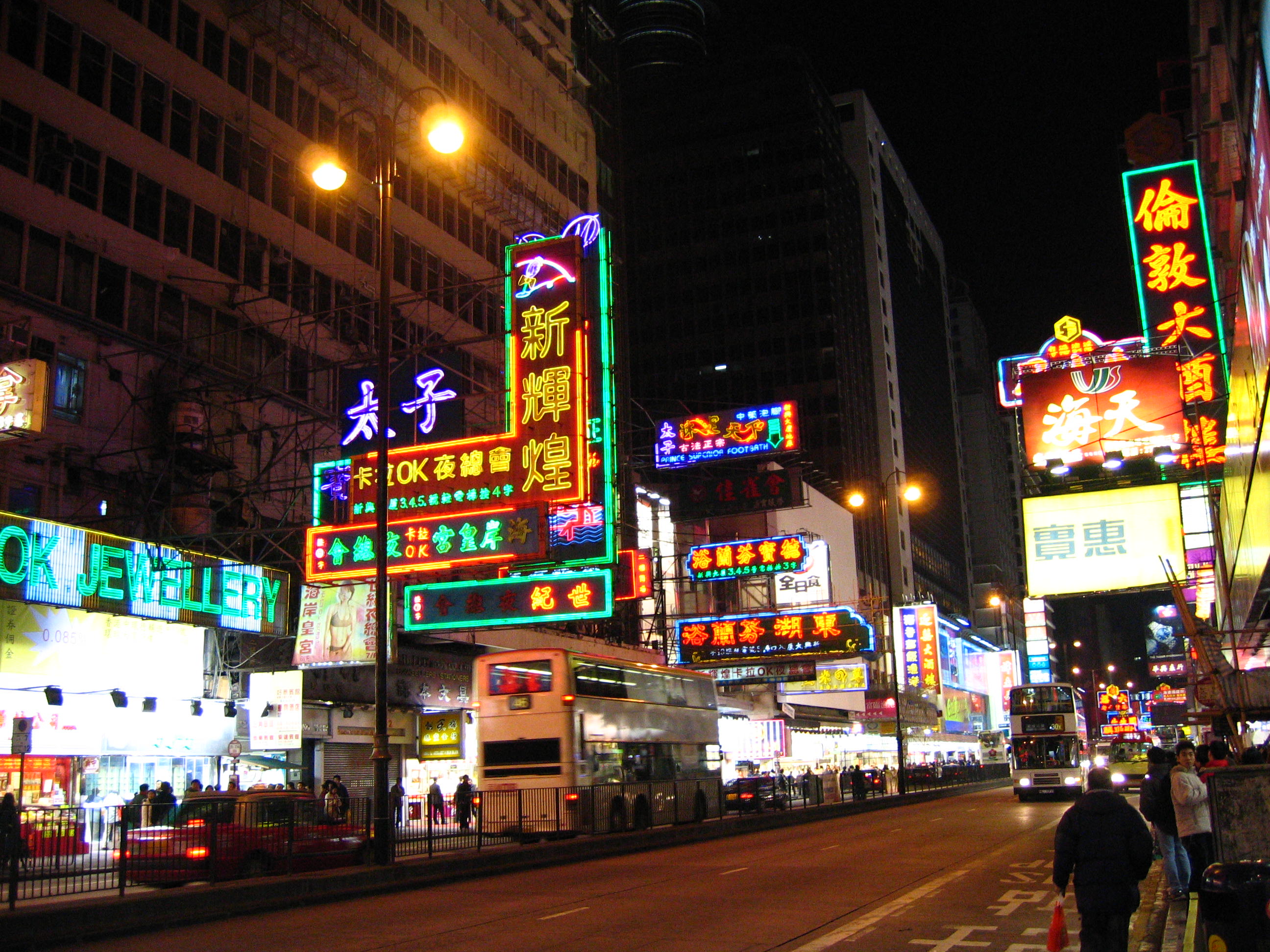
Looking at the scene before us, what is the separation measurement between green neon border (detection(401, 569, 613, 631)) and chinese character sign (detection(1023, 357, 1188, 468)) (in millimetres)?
9762

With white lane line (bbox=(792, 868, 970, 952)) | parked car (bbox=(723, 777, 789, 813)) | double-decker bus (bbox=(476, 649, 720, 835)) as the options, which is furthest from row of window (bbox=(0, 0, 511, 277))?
white lane line (bbox=(792, 868, 970, 952))

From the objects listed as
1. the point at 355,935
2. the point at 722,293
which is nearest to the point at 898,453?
the point at 722,293

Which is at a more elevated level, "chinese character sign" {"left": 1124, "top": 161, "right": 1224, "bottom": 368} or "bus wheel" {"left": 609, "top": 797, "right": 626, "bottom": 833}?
"chinese character sign" {"left": 1124, "top": 161, "right": 1224, "bottom": 368}

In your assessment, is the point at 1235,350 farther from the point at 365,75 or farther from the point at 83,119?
the point at 365,75

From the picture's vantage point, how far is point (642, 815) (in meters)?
28.8

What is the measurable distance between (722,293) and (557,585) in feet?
306

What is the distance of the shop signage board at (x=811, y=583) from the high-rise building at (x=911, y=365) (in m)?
48.3

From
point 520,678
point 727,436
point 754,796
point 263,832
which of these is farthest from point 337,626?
point 727,436

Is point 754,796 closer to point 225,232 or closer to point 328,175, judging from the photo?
point 225,232

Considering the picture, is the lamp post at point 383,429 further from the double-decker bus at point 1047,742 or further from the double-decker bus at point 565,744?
the double-decker bus at point 1047,742

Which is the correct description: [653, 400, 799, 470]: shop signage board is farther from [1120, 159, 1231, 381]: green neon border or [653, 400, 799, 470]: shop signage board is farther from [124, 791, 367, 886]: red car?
[124, 791, 367, 886]: red car

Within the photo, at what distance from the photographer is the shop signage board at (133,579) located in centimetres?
2277

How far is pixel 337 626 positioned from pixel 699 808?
11.7 metres

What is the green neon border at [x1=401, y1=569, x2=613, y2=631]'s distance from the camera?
2638cm
